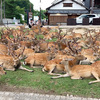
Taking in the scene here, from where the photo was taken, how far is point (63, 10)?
3238cm

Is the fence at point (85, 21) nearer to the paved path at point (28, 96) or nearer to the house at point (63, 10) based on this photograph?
the house at point (63, 10)

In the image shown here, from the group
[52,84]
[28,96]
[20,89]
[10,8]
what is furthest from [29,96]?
[10,8]

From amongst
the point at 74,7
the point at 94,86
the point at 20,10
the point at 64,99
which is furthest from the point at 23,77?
the point at 20,10

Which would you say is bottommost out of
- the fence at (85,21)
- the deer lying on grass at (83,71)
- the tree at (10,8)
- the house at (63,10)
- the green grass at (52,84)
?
the green grass at (52,84)

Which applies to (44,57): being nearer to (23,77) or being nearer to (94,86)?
(23,77)

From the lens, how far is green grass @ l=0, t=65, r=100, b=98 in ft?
16.7

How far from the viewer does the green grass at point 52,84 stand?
16.7 feet

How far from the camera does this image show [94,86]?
17.5ft

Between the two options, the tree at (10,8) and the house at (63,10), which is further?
the tree at (10,8)

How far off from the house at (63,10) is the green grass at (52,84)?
26.2 m

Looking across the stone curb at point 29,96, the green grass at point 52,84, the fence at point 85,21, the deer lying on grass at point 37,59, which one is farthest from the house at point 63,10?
the stone curb at point 29,96

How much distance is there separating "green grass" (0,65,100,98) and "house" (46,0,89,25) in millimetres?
26233

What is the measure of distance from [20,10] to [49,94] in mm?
59850

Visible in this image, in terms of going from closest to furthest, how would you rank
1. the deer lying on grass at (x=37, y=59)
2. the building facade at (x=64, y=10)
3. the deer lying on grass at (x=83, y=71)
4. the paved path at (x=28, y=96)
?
the paved path at (x=28, y=96) < the deer lying on grass at (x=83, y=71) < the deer lying on grass at (x=37, y=59) < the building facade at (x=64, y=10)
